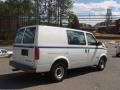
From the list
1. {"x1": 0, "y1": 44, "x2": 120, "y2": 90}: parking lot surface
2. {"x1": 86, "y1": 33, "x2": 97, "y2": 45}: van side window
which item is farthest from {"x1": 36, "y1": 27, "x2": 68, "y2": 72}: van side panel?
{"x1": 86, "y1": 33, "x2": 97, "y2": 45}: van side window

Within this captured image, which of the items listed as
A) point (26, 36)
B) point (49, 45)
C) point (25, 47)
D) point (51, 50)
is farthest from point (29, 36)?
point (51, 50)

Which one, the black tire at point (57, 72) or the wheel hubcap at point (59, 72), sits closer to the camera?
the black tire at point (57, 72)

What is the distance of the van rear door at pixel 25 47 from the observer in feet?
29.0

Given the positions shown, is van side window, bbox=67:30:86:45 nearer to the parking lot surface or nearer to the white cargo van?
the white cargo van

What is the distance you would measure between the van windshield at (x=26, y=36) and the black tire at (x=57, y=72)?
49.1 inches

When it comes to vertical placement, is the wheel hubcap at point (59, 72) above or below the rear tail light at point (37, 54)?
below

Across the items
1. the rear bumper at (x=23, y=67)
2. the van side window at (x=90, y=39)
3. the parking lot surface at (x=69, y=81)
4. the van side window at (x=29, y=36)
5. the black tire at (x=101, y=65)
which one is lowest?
the parking lot surface at (x=69, y=81)

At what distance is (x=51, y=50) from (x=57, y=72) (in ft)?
3.02

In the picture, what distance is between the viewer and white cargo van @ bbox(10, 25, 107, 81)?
872 centimetres

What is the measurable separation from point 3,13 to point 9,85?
36.6 m

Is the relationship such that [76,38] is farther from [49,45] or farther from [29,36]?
[29,36]

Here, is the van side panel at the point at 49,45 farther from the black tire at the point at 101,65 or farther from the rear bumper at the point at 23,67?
the black tire at the point at 101,65

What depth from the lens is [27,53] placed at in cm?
904

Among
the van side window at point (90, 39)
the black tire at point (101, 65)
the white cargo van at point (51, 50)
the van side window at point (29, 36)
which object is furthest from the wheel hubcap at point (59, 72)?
the black tire at point (101, 65)
